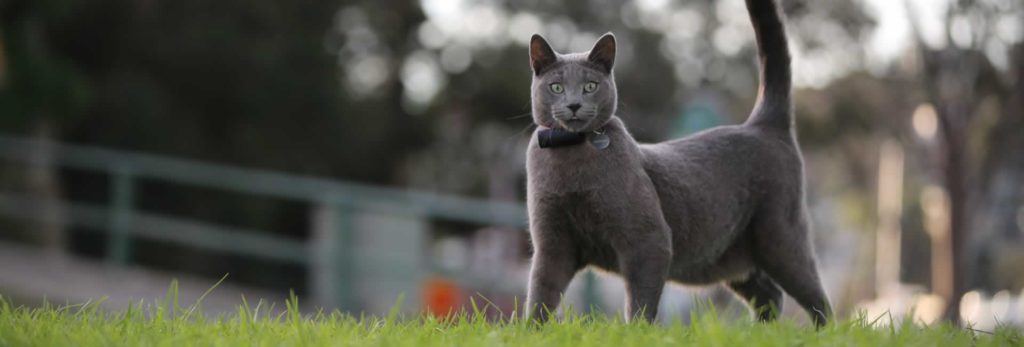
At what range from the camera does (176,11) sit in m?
14.6

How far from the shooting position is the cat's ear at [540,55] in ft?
12.6

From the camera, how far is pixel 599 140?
3791mm

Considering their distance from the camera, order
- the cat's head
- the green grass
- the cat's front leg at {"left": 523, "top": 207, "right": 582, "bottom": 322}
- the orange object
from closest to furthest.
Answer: the green grass
the cat's head
the cat's front leg at {"left": 523, "top": 207, "right": 582, "bottom": 322}
the orange object

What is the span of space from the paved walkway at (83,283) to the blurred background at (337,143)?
0.04 meters

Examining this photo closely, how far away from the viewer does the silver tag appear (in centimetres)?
377

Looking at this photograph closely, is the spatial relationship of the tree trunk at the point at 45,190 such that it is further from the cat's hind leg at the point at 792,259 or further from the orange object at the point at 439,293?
the cat's hind leg at the point at 792,259

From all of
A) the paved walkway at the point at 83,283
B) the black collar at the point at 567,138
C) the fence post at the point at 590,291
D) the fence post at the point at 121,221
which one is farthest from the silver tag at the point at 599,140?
the fence post at the point at 121,221

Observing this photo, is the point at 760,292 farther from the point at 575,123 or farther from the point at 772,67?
the point at 575,123

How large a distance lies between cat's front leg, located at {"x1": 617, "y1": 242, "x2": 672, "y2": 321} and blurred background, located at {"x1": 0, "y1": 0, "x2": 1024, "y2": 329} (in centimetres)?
79

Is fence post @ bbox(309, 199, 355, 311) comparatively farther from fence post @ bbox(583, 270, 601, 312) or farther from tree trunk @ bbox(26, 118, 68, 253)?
tree trunk @ bbox(26, 118, 68, 253)

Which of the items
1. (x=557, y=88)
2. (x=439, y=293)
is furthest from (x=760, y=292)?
(x=439, y=293)

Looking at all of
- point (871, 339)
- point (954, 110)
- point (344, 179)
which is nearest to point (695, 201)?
point (871, 339)

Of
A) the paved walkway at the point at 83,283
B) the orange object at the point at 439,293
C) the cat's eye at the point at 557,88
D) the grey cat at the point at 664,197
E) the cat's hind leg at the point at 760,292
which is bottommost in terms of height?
the orange object at the point at 439,293

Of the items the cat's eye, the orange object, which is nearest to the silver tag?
the cat's eye
